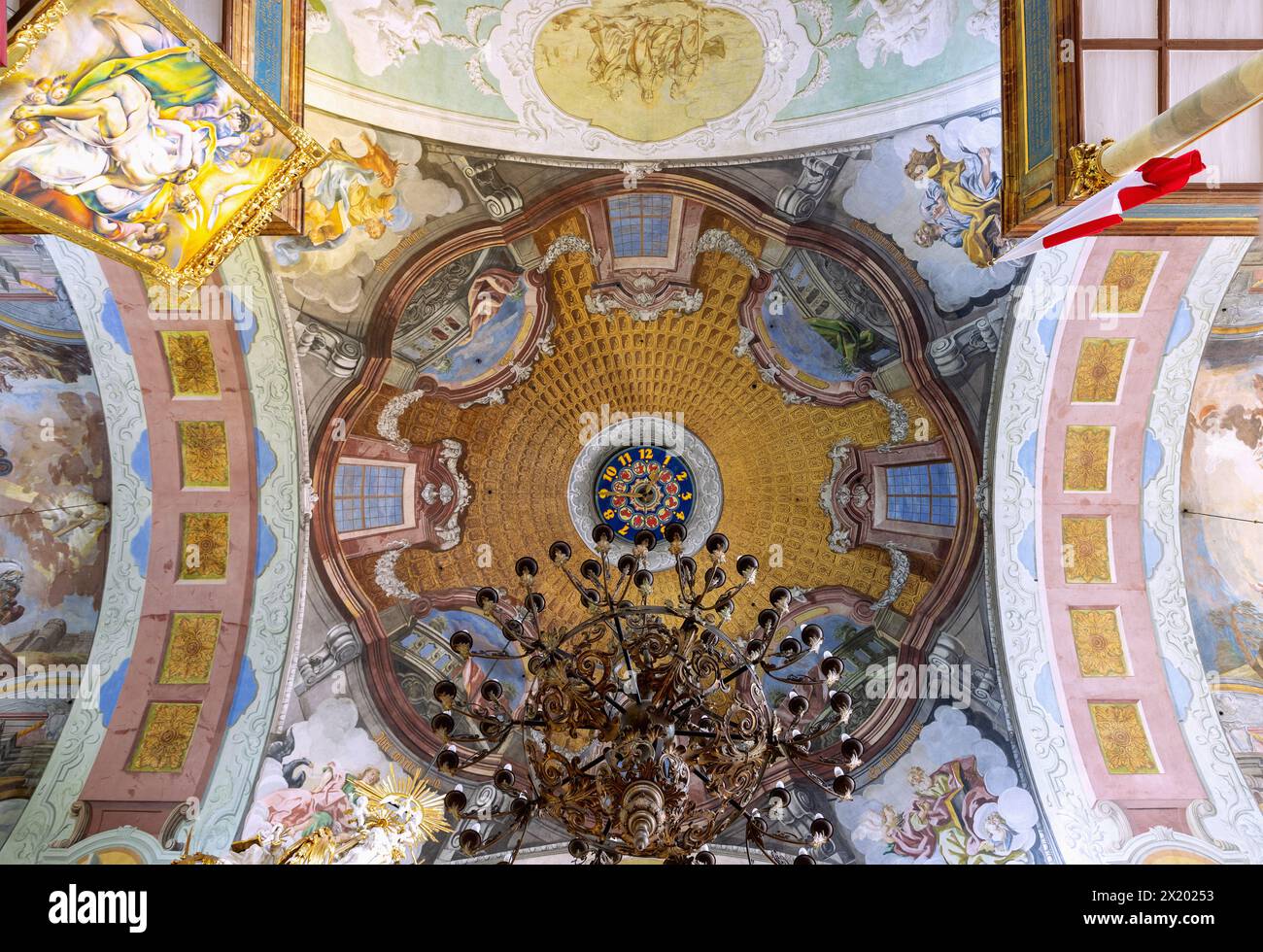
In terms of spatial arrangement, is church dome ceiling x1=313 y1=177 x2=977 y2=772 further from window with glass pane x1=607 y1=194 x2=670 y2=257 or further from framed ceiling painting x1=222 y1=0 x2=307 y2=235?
framed ceiling painting x1=222 y1=0 x2=307 y2=235

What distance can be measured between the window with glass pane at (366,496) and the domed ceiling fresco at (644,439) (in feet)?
0.15

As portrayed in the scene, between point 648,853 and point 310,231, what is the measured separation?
778 cm

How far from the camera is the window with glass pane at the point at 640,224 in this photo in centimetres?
1080

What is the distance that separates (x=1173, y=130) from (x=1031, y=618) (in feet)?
23.2

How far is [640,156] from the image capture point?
10.5 meters

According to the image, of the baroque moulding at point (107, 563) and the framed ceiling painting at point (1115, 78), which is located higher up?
the framed ceiling painting at point (1115, 78)

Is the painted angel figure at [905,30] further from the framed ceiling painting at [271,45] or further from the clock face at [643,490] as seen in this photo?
the framed ceiling painting at [271,45]

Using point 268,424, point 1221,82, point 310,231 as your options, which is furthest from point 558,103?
point 1221,82

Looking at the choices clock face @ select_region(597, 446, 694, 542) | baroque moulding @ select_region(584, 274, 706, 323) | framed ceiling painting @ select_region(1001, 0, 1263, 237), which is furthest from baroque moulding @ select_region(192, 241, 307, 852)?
framed ceiling painting @ select_region(1001, 0, 1263, 237)

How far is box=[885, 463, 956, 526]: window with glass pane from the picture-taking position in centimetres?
1126

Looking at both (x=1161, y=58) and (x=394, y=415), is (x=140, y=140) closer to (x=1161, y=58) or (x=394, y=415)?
(x=394, y=415)

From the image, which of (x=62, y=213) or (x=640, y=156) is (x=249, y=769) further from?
(x=640, y=156)

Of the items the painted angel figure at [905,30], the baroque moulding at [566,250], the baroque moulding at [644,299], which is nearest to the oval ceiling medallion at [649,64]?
the painted angel figure at [905,30]

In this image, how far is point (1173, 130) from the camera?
5.37 m
